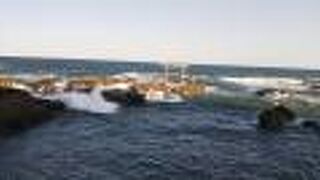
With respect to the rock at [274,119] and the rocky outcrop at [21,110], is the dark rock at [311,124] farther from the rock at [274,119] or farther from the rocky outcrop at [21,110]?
the rocky outcrop at [21,110]

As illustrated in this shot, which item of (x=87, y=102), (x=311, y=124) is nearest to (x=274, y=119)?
(x=311, y=124)

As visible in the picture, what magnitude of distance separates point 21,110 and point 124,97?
902 inches

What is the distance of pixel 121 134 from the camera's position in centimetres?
4638

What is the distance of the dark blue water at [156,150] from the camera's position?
104ft

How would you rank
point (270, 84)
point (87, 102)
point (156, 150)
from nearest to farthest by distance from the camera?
1. point (156, 150)
2. point (87, 102)
3. point (270, 84)

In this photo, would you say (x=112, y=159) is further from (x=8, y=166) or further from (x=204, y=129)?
(x=204, y=129)

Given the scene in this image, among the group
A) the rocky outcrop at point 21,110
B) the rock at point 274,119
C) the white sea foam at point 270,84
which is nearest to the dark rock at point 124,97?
the rocky outcrop at point 21,110

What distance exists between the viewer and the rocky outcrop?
4325cm

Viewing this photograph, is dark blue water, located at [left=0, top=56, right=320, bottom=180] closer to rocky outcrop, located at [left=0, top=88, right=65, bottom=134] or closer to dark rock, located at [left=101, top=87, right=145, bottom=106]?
rocky outcrop, located at [left=0, top=88, right=65, bottom=134]

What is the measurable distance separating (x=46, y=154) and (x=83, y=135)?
30.7 feet

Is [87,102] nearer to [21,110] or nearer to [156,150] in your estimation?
[21,110]

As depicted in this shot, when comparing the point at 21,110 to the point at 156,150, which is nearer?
the point at 156,150

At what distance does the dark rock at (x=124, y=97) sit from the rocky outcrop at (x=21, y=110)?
35.7 ft

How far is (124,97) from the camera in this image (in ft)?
227
